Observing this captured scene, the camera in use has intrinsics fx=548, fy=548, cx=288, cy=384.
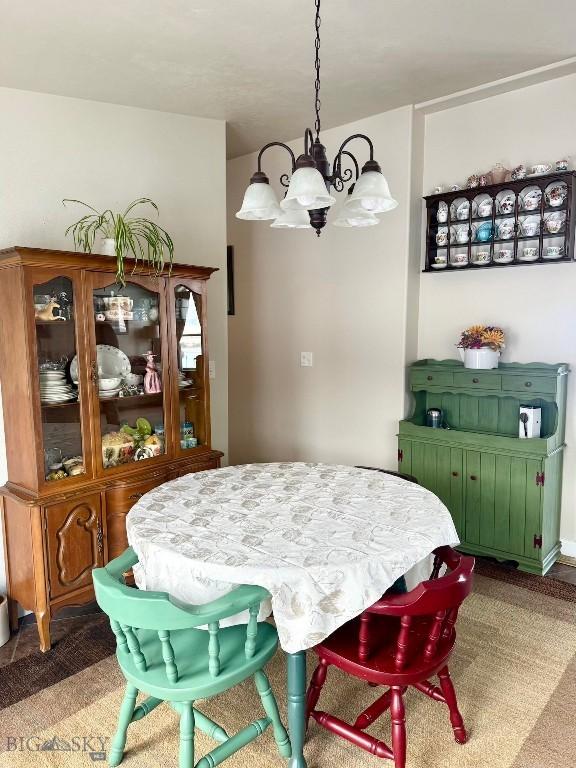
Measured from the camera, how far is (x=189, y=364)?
117 inches

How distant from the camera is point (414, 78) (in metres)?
2.89

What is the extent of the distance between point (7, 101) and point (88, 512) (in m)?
1.99

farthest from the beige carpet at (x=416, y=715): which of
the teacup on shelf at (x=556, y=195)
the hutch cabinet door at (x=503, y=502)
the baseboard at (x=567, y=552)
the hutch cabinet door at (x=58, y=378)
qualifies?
the teacup on shelf at (x=556, y=195)

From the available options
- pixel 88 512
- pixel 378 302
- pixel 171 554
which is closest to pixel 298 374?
pixel 378 302

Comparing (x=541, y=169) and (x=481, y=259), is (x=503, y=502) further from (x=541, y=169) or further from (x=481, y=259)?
(x=541, y=169)

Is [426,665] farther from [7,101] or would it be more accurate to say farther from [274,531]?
[7,101]

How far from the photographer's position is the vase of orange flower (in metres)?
3.13

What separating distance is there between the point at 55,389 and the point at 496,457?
2312mm

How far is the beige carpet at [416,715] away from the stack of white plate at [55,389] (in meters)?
1.14

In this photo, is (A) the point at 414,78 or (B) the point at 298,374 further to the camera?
(B) the point at 298,374

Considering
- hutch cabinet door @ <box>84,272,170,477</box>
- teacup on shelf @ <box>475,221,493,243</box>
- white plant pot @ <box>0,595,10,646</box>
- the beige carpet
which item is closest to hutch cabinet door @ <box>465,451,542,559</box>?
the beige carpet

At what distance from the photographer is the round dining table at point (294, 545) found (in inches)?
61.1

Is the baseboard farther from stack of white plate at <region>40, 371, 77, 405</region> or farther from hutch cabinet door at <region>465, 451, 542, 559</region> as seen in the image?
stack of white plate at <region>40, 371, 77, 405</region>

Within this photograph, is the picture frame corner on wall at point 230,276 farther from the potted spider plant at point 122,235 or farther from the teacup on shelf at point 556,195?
the teacup on shelf at point 556,195
